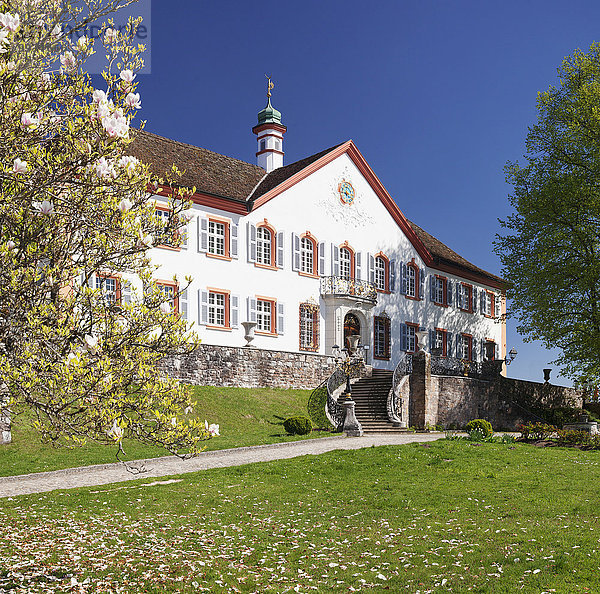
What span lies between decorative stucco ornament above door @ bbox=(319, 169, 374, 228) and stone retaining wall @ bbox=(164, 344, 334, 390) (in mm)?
8223

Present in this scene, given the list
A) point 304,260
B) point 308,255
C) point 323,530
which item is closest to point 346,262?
point 308,255

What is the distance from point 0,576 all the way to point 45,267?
4.12 m

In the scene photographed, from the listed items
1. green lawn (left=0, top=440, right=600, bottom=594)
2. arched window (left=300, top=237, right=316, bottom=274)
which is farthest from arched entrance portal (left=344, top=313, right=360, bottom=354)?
green lawn (left=0, top=440, right=600, bottom=594)

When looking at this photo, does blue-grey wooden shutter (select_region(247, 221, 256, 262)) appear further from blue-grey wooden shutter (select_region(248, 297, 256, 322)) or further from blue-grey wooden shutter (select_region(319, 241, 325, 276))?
blue-grey wooden shutter (select_region(319, 241, 325, 276))

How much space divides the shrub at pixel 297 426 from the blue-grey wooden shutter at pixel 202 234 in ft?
32.0

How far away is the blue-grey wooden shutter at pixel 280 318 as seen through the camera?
1249 inches

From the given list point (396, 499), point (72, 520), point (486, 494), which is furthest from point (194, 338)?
point (486, 494)

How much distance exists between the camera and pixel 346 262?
Answer: 35656 millimetres

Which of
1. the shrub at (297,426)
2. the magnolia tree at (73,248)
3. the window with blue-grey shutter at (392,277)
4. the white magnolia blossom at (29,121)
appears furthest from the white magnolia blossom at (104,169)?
the window with blue-grey shutter at (392,277)

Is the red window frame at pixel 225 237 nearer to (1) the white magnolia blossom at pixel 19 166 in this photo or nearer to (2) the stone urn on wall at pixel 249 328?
(2) the stone urn on wall at pixel 249 328

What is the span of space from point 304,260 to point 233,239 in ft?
15.4

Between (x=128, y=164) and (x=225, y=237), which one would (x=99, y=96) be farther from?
(x=225, y=237)

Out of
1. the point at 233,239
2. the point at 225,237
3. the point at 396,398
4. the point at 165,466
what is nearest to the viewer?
the point at 165,466

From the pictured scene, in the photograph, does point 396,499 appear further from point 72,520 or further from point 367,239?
point 367,239
